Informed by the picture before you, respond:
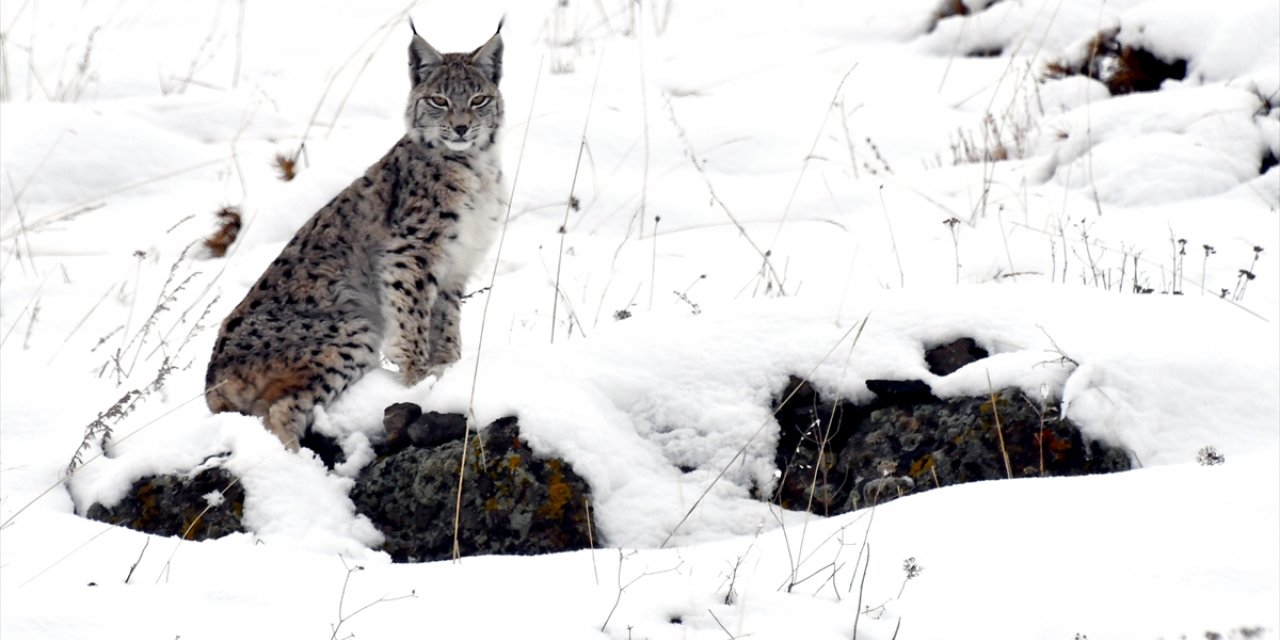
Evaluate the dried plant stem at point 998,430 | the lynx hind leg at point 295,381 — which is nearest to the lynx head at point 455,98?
the lynx hind leg at point 295,381

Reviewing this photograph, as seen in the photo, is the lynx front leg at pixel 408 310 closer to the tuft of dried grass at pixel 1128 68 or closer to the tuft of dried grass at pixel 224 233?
the tuft of dried grass at pixel 224 233

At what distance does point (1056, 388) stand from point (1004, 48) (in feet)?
19.9

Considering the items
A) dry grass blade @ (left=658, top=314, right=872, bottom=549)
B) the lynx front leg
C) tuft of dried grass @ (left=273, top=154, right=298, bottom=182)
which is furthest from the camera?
tuft of dried grass @ (left=273, top=154, right=298, bottom=182)

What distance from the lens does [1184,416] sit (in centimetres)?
420

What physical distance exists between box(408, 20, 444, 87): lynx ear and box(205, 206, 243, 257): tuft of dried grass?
7.71 feet

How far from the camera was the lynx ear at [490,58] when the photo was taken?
5.90 m

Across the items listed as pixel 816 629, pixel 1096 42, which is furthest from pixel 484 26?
pixel 816 629

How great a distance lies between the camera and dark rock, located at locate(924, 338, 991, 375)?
4531mm

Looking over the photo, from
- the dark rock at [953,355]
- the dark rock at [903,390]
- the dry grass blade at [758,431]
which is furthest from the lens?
the dark rock at [953,355]

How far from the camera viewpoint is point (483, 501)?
4.29m

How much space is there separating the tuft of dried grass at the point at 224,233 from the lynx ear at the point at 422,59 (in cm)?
235

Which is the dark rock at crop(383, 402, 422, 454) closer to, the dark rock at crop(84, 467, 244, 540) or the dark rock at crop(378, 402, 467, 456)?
the dark rock at crop(378, 402, 467, 456)

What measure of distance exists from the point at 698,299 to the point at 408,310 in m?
1.72

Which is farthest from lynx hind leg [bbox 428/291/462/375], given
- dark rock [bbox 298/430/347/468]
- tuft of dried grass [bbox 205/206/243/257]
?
tuft of dried grass [bbox 205/206/243/257]
